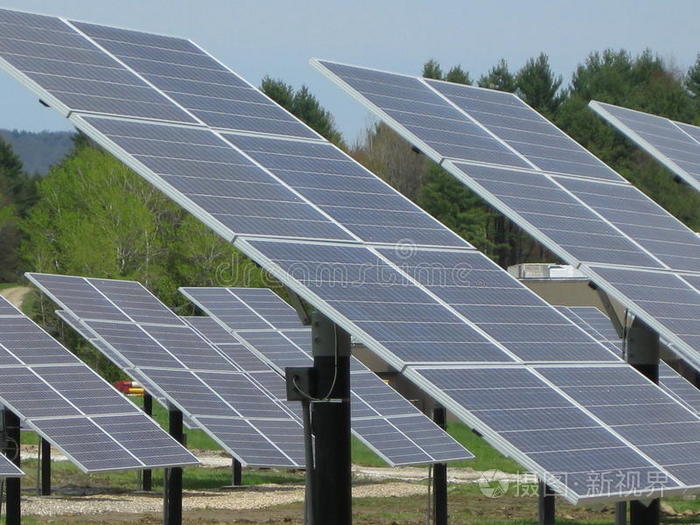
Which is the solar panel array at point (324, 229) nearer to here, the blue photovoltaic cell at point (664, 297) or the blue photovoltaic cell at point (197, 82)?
the blue photovoltaic cell at point (197, 82)

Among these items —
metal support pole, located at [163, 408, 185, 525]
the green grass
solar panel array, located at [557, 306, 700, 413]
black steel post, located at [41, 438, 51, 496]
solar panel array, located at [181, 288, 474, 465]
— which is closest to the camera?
metal support pole, located at [163, 408, 185, 525]

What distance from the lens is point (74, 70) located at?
11.8 metres

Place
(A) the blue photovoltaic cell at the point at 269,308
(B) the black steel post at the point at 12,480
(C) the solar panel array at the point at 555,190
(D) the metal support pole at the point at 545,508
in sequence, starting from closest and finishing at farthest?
(C) the solar panel array at the point at 555,190
(D) the metal support pole at the point at 545,508
(B) the black steel post at the point at 12,480
(A) the blue photovoltaic cell at the point at 269,308

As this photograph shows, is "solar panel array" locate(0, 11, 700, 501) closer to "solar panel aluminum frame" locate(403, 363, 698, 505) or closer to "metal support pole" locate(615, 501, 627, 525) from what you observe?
"solar panel aluminum frame" locate(403, 363, 698, 505)

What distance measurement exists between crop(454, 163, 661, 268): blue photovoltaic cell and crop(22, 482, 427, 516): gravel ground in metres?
14.5

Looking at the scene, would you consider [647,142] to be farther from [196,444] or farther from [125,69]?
[196,444]

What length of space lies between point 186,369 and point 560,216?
1178 centimetres

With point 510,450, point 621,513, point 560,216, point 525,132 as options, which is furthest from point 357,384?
point 510,450

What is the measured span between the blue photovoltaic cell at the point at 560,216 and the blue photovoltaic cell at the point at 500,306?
4.07 feet

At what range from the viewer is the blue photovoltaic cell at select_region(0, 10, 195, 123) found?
1131 centimetres

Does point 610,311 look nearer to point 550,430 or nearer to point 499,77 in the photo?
point 550,430

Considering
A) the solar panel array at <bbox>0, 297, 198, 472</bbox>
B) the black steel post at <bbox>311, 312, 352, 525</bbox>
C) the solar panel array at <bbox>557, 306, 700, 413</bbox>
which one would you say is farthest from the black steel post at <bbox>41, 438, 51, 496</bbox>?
the black steel post at <bbox>311, 312, 352, 525</bbox>

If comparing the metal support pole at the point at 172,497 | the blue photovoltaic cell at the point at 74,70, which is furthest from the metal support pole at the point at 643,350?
the metal support pole at the point at 172,497

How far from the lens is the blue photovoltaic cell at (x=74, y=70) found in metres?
11.3
